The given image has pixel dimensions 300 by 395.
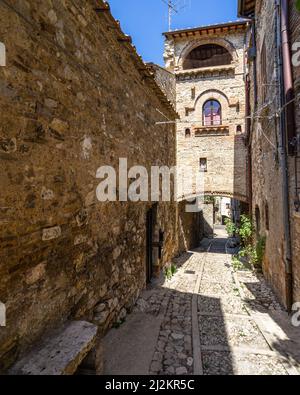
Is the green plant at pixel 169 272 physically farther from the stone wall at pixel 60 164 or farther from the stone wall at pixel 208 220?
the stone wall at pixel 208 220

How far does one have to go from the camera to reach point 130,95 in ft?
15.3

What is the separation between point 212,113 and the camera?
34.9ft

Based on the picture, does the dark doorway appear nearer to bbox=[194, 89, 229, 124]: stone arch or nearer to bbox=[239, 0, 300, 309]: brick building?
bbox=[239, 0, 300, 309]: brick building

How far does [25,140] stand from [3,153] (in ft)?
0.88

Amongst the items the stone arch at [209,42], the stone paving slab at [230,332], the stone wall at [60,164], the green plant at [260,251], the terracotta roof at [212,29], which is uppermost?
the terracotta roof at [212,29]

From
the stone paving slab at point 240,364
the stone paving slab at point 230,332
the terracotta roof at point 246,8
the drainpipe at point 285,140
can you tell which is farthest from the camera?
the terracotta roof at point 246,8

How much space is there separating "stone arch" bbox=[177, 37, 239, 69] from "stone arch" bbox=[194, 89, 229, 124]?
1407 mm

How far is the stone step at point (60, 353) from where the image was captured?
6.36 feet

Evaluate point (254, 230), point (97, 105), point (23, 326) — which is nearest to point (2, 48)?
point (97, 105)

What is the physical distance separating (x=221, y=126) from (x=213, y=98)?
1327mm

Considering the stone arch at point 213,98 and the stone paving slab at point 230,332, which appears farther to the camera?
the stone arch at point 213,98

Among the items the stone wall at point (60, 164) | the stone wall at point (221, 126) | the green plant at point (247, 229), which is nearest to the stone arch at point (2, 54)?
the stone wall at point (60, 164)

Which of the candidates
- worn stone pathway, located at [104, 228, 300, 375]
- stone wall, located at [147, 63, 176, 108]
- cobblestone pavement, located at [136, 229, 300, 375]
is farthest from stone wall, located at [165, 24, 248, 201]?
worn stone pathway, located at [104, 228, 300, 375]

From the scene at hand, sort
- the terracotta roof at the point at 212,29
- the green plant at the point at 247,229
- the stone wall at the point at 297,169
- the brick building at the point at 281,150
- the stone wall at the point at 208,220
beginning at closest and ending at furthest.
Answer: the stone wall at the point at 297,169
the brick building at the point at 281,150
the green plant at the point at 247,229
the terracotta roof at the point at 212,29
the stone wall at the point at 208,220
